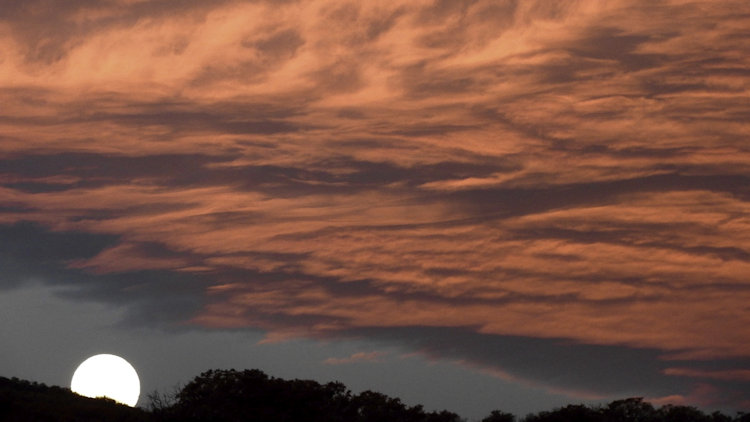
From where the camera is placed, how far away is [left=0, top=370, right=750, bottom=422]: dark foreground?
6831cm

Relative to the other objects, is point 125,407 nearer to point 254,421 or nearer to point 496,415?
point 254,421

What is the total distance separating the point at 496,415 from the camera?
11656cm

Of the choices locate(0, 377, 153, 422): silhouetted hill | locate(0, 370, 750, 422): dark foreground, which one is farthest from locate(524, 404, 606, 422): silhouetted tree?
locate(0, 377, 153, 422): silhouetted hill

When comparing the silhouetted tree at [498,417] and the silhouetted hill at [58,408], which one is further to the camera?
the silhouetted tree at [498,417]

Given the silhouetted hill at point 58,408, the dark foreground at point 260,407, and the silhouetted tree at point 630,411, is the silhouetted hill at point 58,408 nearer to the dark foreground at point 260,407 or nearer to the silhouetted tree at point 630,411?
the dark foreground at point 260,407

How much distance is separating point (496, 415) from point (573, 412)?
14.0 meters

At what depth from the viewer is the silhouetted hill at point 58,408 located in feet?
209

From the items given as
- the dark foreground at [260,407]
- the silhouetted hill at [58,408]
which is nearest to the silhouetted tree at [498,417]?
the dark foreground at [260,407]

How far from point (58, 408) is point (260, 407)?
24.4 metres

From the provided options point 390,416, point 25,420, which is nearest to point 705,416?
point 390,416

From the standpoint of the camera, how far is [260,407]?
290 ft

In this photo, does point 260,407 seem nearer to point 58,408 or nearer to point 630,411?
point 58,408

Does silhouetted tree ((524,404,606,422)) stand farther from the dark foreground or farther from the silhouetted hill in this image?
the silhouetted hill

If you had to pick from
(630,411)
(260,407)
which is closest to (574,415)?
(630,411)
